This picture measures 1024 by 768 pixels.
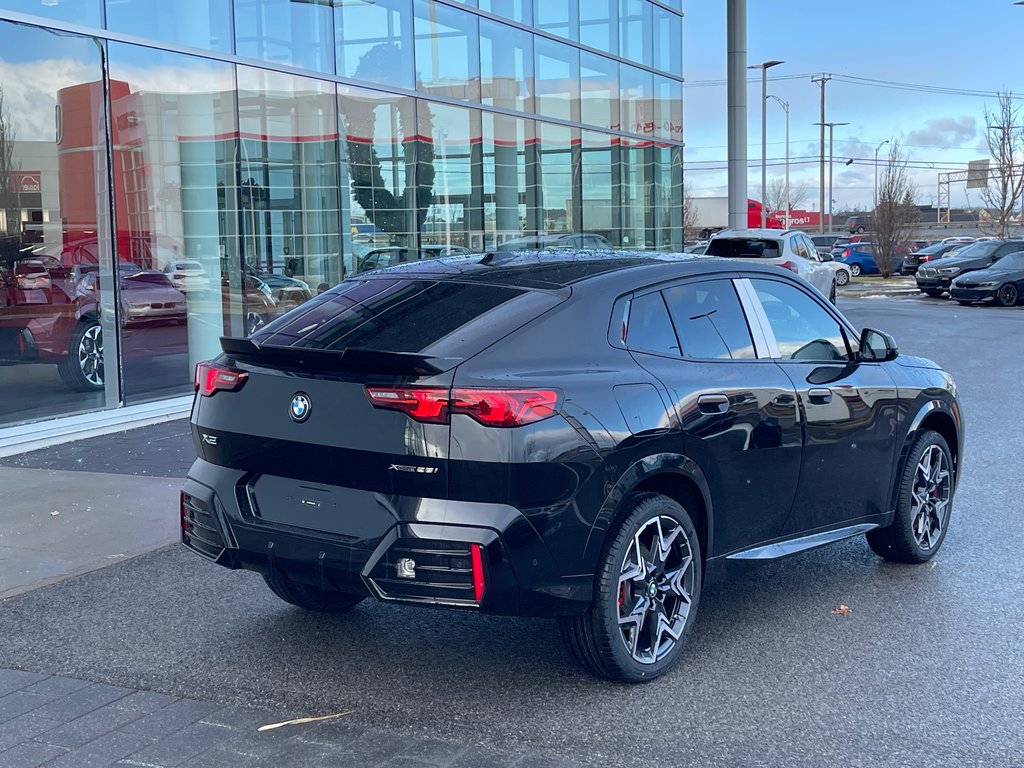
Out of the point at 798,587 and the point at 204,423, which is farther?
the point at 798,587

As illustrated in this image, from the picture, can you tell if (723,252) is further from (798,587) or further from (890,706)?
(890,706)

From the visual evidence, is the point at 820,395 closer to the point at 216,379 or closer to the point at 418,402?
the point at 418,402

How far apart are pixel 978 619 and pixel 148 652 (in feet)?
12.3

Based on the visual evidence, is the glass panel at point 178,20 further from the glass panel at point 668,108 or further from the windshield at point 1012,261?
the windshield at point 1012,261

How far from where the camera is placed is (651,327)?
4773 millimetres

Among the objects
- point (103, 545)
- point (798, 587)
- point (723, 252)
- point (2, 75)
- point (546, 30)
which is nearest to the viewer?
point (798, 587)

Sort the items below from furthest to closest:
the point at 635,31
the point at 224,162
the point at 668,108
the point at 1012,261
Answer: the point at 1012,261
the point at 668,108
the point at 635,31
the point at 224,162

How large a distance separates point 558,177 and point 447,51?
13.4ft

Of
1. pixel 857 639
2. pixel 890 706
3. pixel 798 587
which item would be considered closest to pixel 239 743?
pixel 890 706

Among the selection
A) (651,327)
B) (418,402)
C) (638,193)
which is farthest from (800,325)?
(638,193)

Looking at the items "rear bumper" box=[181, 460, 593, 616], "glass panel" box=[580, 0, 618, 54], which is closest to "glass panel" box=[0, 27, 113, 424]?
"rear bumper" box=[181, 460, 593, 616]

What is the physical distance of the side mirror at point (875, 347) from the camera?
5.84 m

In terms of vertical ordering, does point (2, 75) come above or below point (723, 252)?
above

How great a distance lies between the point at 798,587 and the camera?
581 centimetres
